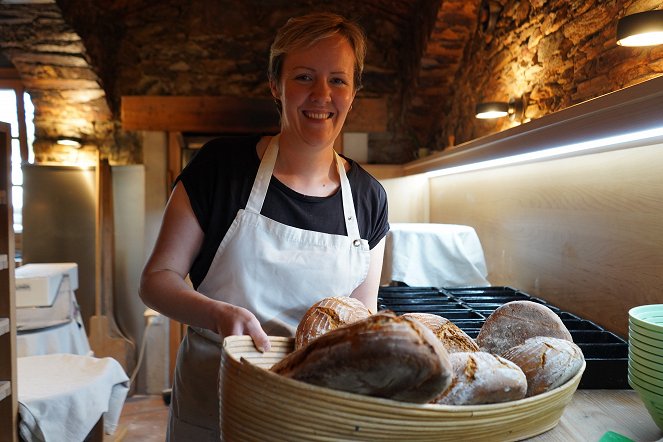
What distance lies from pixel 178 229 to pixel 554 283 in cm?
→ 153

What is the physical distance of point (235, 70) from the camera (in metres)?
4.80

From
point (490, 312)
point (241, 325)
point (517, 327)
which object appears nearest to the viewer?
point (241, 325)

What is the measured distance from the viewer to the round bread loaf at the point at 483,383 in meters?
0.78

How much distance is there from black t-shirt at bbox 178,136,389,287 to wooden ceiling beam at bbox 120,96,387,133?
10.6ft

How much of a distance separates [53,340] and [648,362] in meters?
3.46

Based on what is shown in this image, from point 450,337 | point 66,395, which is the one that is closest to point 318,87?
point 450,337

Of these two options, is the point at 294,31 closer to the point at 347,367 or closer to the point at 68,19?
the point at 347,367

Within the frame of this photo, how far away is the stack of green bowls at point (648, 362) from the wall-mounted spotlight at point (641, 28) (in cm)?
92

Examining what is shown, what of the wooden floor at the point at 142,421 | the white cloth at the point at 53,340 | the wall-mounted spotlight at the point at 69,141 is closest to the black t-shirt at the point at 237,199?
the white cloth at the point at 53,340

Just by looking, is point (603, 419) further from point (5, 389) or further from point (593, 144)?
point (5, 389)

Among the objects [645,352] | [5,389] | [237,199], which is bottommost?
[5,389]

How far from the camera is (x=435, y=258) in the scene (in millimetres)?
2635

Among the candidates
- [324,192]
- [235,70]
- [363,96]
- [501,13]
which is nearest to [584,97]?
[501,13]

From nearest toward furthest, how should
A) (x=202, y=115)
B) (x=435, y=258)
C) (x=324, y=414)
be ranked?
1. (x=324, y=414)
2. (x=435, y=258)
3. (x=202, y=115)
